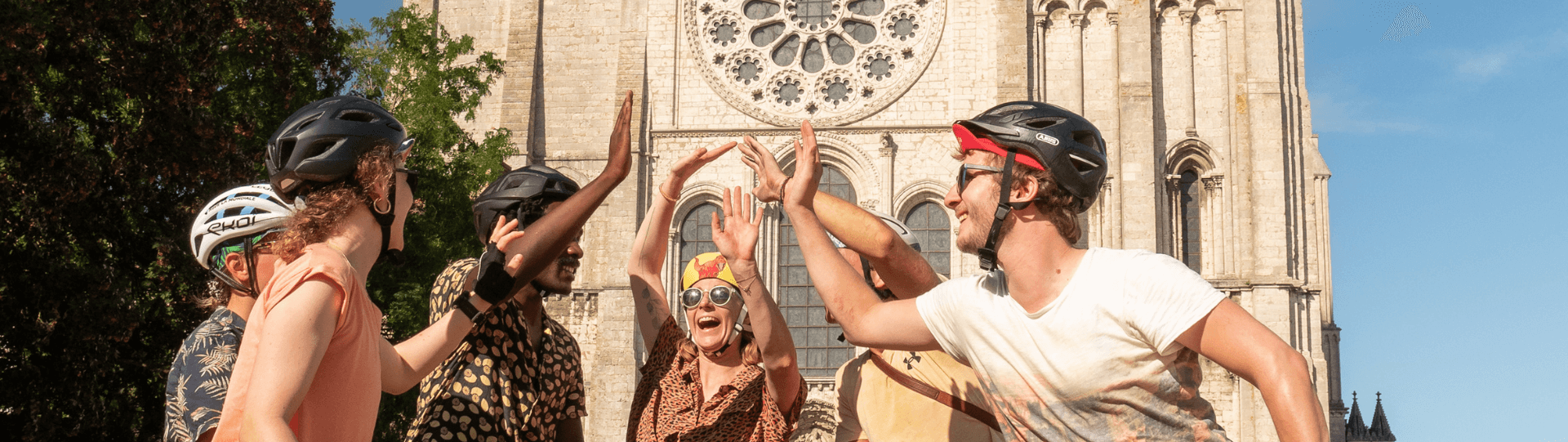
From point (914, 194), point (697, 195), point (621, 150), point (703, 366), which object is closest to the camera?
point (621, 150)

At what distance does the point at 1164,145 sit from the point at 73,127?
17.0m

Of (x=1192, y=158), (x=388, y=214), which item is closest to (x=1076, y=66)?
Answer: (x=1192, y=158)

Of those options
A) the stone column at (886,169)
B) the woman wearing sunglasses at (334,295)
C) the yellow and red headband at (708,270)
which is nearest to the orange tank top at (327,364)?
the woman wearing sunglasses at (334,295)

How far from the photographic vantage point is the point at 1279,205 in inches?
879

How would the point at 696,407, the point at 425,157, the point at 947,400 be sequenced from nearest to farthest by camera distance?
1. the point at 947,400
2. the point at 696,407
3. the point at 425,157

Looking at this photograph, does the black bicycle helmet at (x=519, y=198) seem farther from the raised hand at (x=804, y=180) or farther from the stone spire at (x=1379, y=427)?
the stone spire at (x=1379, y=427)

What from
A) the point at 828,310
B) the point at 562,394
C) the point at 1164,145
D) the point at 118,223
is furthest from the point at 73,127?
the point at 1164,145

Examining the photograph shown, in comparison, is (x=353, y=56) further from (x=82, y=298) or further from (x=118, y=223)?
(x=82, y=298)

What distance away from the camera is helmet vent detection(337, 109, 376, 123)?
9.78 ft

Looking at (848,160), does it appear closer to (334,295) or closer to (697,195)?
(697,195)

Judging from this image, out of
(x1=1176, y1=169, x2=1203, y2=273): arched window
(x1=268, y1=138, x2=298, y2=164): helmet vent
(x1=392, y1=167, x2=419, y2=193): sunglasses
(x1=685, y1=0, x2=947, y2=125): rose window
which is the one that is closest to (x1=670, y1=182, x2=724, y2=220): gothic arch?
(x1=685, y1=0, x2=947, y2=125): rose window

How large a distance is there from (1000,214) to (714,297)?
1.94m

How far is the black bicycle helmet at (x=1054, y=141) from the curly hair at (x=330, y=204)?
134 cm

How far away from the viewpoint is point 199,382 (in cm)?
331
